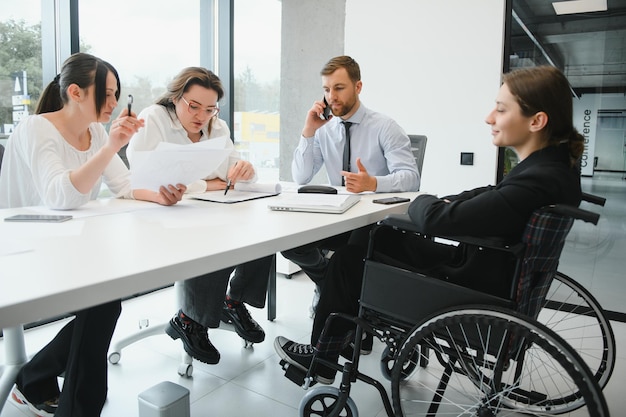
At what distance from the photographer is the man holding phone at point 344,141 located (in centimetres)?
223

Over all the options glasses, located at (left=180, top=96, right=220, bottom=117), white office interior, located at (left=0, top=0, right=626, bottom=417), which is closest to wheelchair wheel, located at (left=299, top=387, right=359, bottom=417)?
white office interior, located at (left=0, top=0, right=626, bottom=417)

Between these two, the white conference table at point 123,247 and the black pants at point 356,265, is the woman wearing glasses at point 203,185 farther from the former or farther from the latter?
the black pants at point 356,265

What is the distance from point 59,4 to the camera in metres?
2.44

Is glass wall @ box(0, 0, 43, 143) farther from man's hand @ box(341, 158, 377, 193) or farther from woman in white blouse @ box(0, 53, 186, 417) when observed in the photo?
man's hand @ box(341, 158, 377, 193)

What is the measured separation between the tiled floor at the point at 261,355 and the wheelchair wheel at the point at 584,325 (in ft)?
0.48

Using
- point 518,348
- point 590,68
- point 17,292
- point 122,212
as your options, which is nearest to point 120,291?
point 17,292

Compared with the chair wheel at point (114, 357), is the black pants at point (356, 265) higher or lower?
higher

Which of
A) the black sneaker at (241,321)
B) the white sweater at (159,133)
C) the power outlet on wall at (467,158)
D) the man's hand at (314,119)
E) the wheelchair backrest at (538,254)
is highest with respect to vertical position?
the man's hand at (314,119)

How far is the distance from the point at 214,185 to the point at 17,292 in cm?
137

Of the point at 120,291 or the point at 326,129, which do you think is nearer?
the point at 120,291

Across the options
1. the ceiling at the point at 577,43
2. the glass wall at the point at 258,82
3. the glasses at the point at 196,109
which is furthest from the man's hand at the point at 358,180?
the glass wall at the point at 258,82

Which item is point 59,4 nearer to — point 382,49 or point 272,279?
point 272,279

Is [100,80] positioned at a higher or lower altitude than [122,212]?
higher

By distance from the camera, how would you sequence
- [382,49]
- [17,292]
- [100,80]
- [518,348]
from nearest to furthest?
[17,292] < [518,348] < [100,80] < [382,49]
